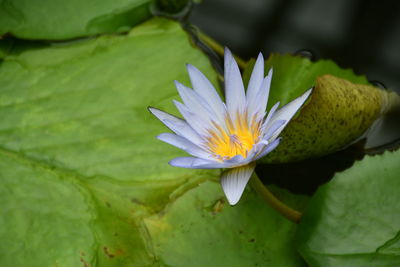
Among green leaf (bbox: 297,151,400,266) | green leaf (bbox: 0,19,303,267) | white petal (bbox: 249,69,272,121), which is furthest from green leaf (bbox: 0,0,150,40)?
green leaf (bbox: 297,151,400,266)

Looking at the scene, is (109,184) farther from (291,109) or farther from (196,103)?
(291,109)

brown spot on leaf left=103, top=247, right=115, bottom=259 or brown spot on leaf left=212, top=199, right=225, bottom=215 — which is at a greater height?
brown spot on leaf left=212, top=199, right=225, bottom=215

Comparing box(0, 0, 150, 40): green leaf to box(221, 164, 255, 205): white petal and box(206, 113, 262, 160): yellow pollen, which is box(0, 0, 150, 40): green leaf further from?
box(221, 164, 255, 205): white petal

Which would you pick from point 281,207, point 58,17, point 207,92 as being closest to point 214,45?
point 58,17

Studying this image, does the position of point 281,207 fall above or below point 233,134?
below

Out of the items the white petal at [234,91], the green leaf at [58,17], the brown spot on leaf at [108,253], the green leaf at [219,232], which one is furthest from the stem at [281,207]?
the green leaf at [58,17]

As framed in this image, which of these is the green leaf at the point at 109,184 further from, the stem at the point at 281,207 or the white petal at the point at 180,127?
the white petal at the point at 180,127

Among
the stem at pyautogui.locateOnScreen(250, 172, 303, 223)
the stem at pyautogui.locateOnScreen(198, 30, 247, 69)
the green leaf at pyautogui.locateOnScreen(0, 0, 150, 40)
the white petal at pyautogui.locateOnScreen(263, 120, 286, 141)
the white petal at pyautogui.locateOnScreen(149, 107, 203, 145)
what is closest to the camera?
the white petal at pyautogui.locateOnScreen(263, 120, 286, 141)
